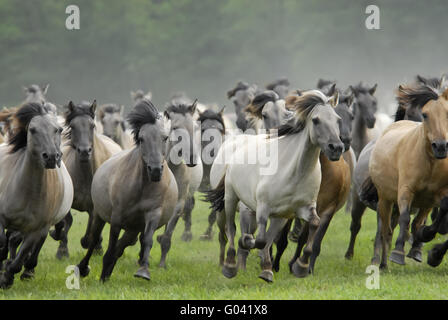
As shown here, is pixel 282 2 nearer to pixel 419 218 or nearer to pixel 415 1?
pixel 415 1

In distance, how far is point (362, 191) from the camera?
1091 cm

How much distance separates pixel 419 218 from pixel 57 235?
4.86 m

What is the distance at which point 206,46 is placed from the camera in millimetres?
48625

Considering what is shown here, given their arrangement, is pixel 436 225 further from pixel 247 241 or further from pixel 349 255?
pixel 349 255

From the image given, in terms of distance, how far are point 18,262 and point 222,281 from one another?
2.42 metres

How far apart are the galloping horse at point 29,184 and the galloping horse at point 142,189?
2.39 feet

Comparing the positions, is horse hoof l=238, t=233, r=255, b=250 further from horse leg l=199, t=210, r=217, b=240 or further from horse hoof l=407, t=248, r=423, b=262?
horse leg l=199, t=210, r=217, b=240

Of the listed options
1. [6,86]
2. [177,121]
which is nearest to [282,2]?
[6,86]

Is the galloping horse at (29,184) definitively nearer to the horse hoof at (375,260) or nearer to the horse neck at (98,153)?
the horse neck at (98,153)

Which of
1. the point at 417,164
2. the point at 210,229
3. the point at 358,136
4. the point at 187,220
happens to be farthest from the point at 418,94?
the point at 187,220

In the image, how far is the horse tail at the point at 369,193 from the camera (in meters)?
10.8

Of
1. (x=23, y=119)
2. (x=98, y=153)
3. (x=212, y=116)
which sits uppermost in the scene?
(x=23, y=119)

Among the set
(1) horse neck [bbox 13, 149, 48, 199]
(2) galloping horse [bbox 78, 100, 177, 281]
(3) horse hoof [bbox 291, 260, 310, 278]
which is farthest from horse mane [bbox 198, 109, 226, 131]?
(1) horse neck [bbox 13, 149, 48, 199]

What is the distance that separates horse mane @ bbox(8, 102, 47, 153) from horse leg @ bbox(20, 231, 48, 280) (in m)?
1.04
